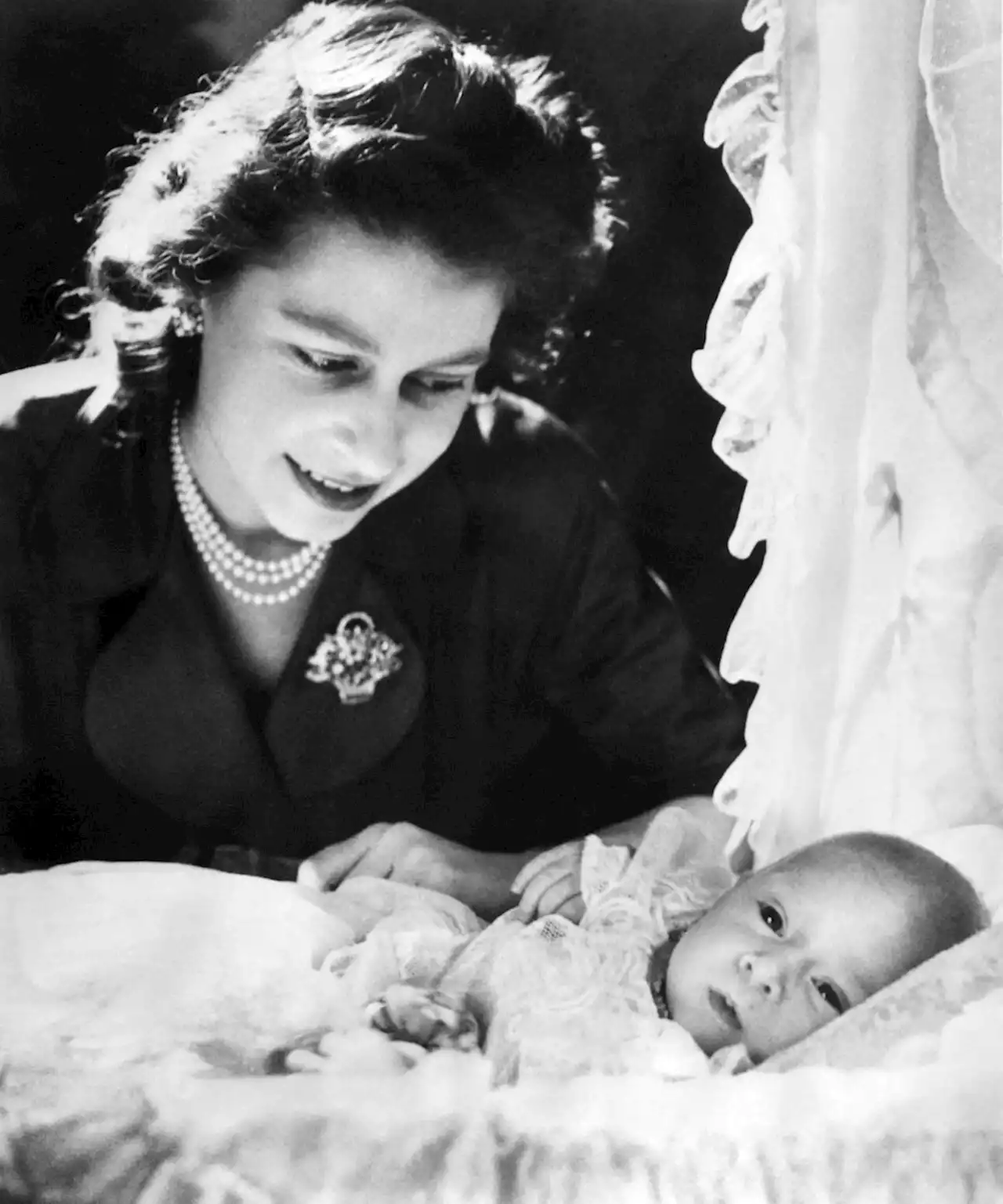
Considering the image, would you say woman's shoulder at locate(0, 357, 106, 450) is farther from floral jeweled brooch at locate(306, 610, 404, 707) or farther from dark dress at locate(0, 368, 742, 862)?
floral jeweled brooch at locate(306, 610, 404, 707)

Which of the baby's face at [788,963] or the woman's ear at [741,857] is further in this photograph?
the woman's ear at [741,857]

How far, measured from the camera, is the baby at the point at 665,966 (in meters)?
1.19

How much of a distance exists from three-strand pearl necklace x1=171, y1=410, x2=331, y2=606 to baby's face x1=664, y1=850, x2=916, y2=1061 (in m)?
0.53

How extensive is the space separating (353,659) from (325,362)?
0.96ft

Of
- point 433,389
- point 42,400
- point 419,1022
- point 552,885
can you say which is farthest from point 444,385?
point 419,1022

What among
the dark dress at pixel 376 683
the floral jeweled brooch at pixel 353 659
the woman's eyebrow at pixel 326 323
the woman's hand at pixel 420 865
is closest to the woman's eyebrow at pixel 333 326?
the woman's eyebrow at pixel 326 323

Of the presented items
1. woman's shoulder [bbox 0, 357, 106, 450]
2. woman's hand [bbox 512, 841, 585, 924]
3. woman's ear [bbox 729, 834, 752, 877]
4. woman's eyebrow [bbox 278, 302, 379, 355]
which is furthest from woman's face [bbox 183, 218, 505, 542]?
woman's ear [bbox 729, 834, 752, 877]

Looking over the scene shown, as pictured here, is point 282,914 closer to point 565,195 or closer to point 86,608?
point 86,608

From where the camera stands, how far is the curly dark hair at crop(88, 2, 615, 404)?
46.7 inches

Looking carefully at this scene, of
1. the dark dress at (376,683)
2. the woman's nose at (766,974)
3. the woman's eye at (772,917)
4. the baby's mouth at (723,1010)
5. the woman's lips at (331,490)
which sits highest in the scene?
the woman's lips at (331,490)

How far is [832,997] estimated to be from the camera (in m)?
1.20

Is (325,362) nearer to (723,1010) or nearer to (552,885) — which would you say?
(552,885)

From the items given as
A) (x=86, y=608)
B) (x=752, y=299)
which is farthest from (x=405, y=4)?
(x=86, y=608)

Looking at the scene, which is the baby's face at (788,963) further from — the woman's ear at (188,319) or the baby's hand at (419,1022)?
the woman's ear at (188,319)
